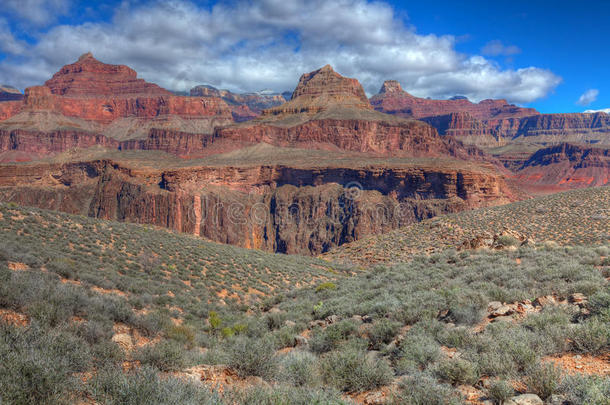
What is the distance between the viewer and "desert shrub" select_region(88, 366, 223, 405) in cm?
328

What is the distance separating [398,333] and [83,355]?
18.3 ft

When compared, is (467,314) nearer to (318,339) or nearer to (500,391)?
(500,391)

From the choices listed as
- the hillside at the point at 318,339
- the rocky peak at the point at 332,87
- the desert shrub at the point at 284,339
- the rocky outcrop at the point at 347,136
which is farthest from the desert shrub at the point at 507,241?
the rocky peak at the point at 332,87

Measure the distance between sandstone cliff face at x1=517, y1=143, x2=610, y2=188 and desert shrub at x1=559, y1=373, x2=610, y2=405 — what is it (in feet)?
430

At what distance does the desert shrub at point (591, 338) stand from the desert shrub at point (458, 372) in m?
1.59

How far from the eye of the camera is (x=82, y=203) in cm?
6481

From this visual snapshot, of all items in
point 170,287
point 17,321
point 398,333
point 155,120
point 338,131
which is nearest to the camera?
point 17,321

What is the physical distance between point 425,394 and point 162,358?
4012mm

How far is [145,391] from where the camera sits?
3.37 metres

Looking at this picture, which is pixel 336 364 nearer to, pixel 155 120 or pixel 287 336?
pixel 287 336

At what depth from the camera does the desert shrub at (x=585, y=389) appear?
3074 mm

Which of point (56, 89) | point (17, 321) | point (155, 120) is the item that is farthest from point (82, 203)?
point (56, 89)

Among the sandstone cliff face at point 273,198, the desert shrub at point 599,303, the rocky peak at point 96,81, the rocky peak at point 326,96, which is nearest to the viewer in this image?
the desert shrub at point 599,303

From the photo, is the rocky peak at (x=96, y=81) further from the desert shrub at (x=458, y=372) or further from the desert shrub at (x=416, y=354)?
the desert shrub at (x=458, y=372)
